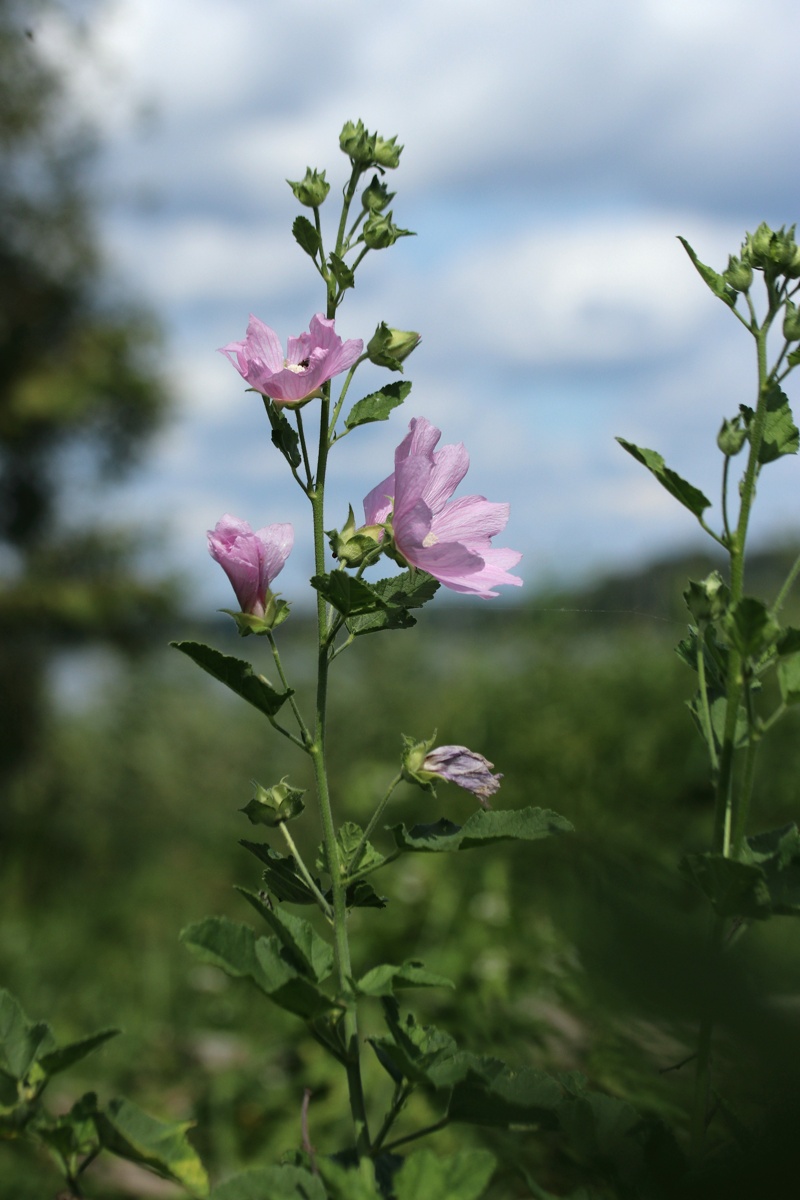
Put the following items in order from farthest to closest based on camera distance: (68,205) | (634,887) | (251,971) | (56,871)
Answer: (68,205)
(56,871)
(251,971)
(634,887)

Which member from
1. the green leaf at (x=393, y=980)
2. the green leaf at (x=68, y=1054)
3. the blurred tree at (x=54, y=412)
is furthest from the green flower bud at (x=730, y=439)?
the blurred tree at (x=54, y=412)

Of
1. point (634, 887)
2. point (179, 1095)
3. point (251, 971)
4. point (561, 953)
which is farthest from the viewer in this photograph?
point (179, 1095)

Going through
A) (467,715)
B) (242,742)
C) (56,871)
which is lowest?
(56,871)

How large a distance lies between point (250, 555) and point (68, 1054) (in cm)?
22

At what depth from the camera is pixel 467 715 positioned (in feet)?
8.12

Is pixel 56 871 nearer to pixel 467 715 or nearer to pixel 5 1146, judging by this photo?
pixel 467 715

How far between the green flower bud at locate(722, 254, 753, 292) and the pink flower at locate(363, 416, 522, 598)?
5.4 inches

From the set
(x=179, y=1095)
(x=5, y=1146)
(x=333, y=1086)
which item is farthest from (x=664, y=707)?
(x=5, y=1146)

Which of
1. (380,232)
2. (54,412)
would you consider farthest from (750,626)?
(54,412)

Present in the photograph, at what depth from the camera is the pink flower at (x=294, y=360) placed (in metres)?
0.48

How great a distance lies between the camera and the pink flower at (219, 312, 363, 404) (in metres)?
0.48

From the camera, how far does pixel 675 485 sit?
1.49 ft

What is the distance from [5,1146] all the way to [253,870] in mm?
1168

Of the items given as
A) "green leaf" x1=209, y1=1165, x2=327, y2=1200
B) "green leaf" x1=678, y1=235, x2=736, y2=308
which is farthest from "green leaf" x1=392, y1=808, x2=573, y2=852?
"green leaf" x1=678, y1=235, x2=736, y2=308
